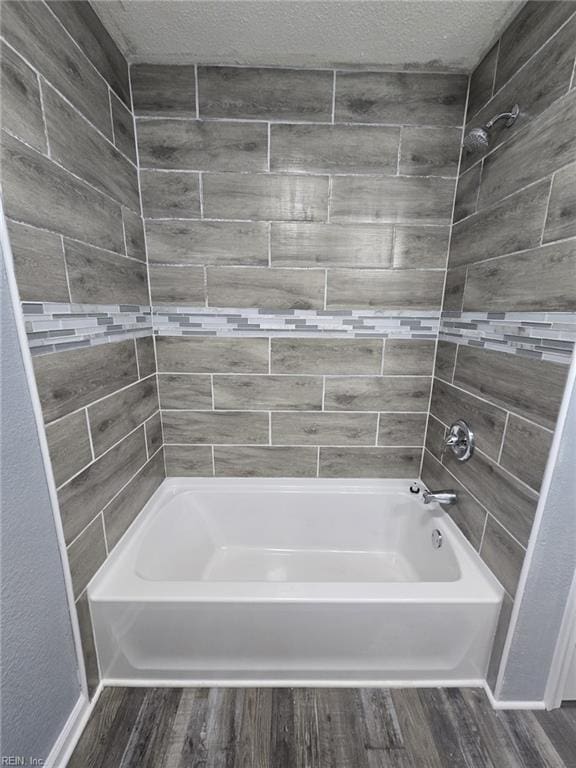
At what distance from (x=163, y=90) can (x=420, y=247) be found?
128cm

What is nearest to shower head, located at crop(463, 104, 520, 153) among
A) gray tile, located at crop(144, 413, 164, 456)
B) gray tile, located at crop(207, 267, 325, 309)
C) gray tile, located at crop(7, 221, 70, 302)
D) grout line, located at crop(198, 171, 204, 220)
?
gray tile, located at crop(207, 267, 325, 309)

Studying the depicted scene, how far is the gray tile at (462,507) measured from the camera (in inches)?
44.3

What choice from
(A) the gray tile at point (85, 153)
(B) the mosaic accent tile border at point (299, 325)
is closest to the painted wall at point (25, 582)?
(B) the mosaic accent tile border at point (299, 325)

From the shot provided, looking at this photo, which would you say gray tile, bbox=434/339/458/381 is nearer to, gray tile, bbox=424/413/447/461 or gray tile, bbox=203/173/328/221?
gray tile, bbox=424/413/447/461

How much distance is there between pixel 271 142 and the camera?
1287mm

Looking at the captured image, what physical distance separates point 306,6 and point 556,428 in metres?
1.51

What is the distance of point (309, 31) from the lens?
107 cm

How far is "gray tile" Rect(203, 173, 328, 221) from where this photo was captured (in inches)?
51.8

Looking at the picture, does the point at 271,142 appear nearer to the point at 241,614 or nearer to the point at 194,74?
the point at 194,74

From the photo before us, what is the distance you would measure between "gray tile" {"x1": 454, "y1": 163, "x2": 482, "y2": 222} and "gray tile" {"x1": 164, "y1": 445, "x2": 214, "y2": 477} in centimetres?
161

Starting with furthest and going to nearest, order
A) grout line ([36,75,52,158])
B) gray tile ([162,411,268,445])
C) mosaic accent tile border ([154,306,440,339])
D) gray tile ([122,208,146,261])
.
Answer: gray tile ([162,411,268,445])
mosaic accent tile border ([154,306,440,339])
gray tile ([122,208,146,261])
grout line ([36,75,52,158])

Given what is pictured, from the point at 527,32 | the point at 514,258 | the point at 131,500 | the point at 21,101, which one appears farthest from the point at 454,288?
the point at 131,500

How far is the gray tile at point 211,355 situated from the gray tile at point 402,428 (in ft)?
2.26

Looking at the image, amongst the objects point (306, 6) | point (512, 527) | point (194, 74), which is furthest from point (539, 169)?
point (194, 74)
